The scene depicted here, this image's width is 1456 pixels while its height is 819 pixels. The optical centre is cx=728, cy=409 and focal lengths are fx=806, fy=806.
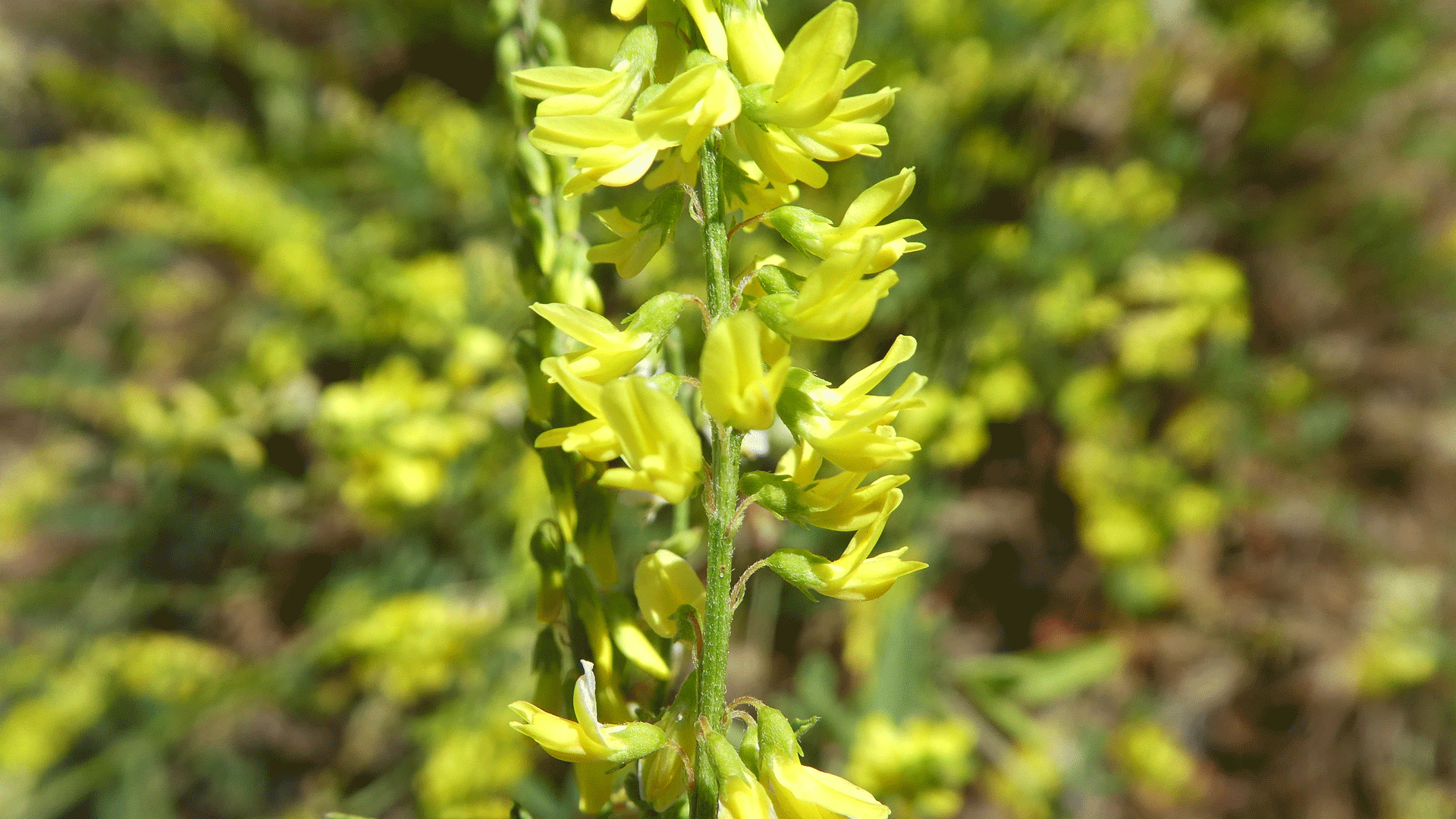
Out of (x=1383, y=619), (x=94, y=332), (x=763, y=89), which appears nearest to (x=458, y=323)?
(x=763, y=89)

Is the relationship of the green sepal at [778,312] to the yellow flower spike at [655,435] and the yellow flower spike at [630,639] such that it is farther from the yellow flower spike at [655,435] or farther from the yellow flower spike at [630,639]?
the yellow flower spike at [630,639]

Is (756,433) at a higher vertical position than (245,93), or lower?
lower

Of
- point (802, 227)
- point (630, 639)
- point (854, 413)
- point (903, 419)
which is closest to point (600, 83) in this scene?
point (802, 227)

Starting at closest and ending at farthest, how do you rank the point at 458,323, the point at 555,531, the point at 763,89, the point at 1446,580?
1. the point at 763,89
2. the point at 555,531
3. the point at 458,323
4. the point at 1446,580

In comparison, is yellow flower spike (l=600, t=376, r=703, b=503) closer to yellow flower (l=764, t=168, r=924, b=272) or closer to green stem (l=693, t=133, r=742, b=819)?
green stem (l=693, t=133, r=742, b=819)

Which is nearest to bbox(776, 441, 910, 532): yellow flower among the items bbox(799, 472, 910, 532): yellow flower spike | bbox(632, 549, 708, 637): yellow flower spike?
bbox(799, 472, 910, 532): yellow flower spike

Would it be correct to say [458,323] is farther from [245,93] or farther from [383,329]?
[245,93]
